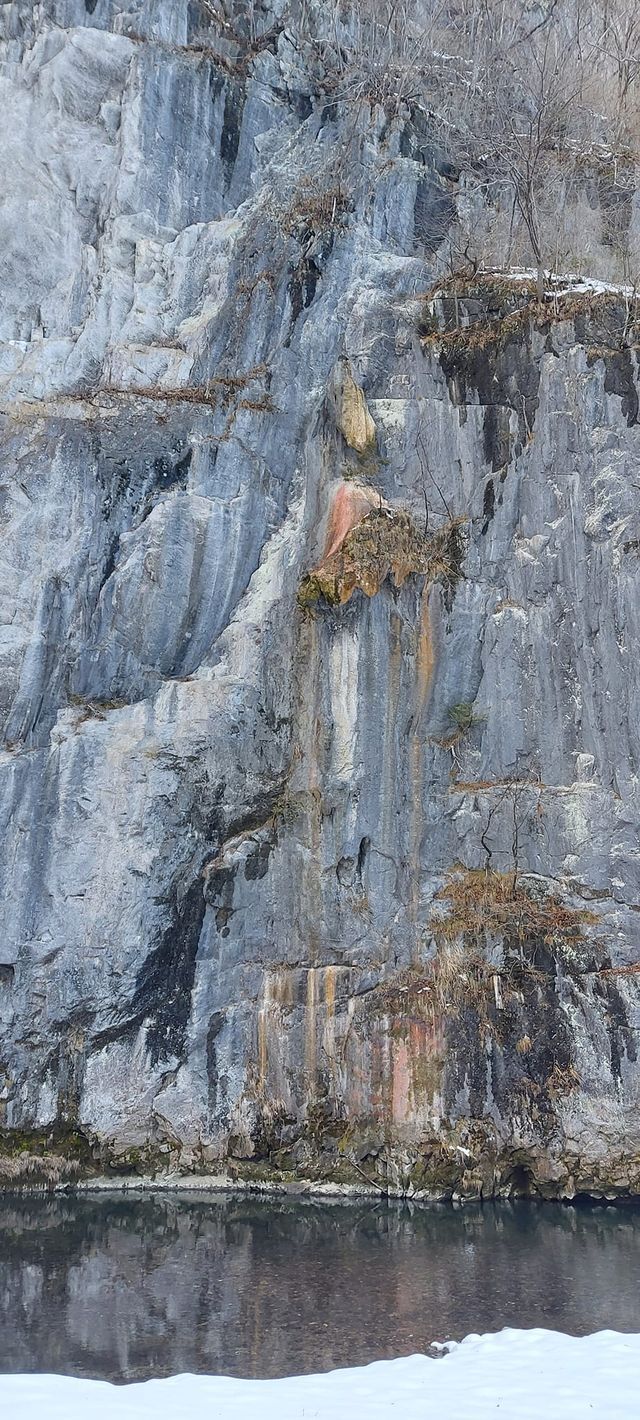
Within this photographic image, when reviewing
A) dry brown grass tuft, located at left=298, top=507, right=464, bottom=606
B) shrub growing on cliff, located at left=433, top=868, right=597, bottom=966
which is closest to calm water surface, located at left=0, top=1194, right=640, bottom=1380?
shrub growing on cliff, located at left=433, top=868, right=597, bottom=966

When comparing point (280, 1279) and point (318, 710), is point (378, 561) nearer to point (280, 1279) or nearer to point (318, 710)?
point (318, 710)

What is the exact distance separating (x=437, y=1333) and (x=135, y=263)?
1819cm

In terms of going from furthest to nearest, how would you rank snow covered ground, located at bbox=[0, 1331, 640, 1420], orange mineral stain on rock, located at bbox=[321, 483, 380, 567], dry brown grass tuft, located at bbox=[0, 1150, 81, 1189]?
orange mineral stain on rock, located at bbox=[321, 483, 380, 567] < dry brown grass tuft, located at bbox=[0, 1150, 81, 1189] < snow covered ground, located at bbox=[0, 1331, 640, 1420]

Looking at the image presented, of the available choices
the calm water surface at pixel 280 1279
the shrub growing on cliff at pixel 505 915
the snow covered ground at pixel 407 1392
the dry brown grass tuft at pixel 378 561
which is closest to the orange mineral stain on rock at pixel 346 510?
the dry brown grass tuft at pixel 378 561

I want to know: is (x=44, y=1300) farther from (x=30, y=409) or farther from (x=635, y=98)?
(x=635, y=98)

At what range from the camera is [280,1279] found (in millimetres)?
10219

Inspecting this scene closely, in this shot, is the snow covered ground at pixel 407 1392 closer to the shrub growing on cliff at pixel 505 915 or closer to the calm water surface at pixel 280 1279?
the calm water surface at pixel 280 1279

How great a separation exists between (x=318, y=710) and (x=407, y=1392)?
1051 centimetres

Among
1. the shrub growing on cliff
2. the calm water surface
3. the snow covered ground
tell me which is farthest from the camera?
the shrub growing on cliff

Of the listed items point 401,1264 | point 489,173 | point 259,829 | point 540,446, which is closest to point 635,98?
point 489,173

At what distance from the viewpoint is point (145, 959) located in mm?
15648

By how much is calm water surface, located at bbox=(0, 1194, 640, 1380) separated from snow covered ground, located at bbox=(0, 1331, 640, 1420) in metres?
0.54

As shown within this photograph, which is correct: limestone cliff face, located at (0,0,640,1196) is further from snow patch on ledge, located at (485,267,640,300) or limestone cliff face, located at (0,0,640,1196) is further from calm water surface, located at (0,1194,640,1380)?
calm water surface, located at (0,1194,640,1380)

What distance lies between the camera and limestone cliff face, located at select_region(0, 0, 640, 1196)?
14742mm
